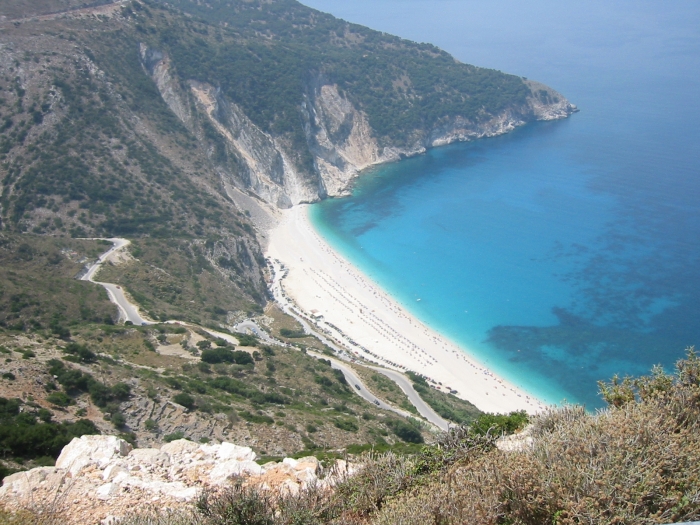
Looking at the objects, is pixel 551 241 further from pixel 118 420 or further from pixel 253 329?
pixel 118 420

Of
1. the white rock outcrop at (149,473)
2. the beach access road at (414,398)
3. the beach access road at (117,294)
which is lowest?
the beach access road at (414,398)

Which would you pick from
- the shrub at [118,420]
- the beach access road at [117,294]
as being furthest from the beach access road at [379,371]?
the shrub at [118,420]

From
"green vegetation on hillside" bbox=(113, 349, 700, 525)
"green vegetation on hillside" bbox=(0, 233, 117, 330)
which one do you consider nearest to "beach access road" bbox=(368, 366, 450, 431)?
"green vegetation on hillside" bbox=(0, 233, 117, 330)

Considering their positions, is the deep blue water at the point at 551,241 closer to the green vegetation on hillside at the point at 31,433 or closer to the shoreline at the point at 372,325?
the shoreline at the point at 372,325

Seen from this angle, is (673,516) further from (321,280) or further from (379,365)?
(321,280)

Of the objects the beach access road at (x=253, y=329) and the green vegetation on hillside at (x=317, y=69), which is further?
the green vegetation on hillside at (x=317, y=69)

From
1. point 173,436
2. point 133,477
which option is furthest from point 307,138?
point 133,477

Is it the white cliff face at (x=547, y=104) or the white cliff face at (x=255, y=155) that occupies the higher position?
the white cliff face at (x=547, y=104)

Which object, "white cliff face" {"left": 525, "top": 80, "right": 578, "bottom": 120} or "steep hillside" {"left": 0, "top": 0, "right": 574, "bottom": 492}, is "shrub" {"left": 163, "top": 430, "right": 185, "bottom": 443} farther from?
"white cliff face" {"left": 525, "top": 80, "right": 578, "bottom": 120}
